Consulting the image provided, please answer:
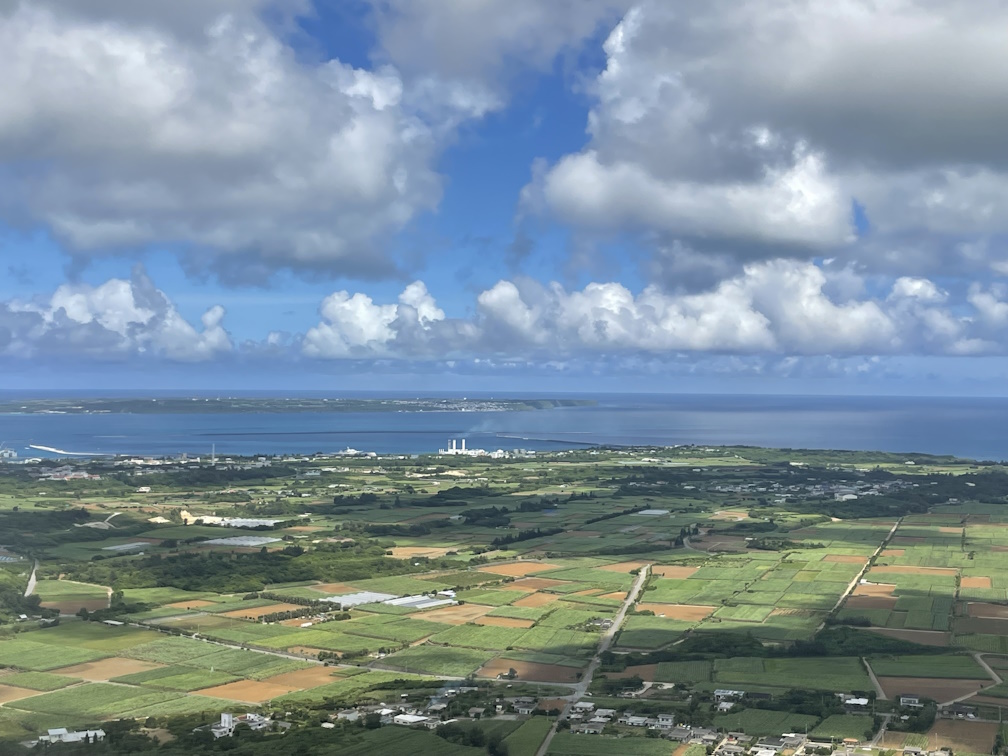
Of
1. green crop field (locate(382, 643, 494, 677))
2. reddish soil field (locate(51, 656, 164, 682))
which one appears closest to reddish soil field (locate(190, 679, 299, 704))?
reddish soil field (locate(51, 656, 164, 682))

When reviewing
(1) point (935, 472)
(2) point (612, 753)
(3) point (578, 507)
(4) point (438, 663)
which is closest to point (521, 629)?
(4) point (438, 663)

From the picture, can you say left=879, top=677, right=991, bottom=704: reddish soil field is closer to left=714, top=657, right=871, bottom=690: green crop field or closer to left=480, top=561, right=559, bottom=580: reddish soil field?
left=714, top=657, right=871, bottom=690: green crop field

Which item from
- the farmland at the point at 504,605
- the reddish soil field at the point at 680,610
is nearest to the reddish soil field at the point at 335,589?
the farmland at the point at 504,605

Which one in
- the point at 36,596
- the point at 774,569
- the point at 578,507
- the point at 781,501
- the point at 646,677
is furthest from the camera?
the point at 781,501

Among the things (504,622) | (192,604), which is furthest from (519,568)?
(192,604)

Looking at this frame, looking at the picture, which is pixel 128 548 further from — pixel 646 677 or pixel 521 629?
pixel 646 677

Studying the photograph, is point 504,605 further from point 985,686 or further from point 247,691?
point 985,686

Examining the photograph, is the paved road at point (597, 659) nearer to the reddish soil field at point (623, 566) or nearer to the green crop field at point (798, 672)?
the reddish soil field at point (623, 566)
